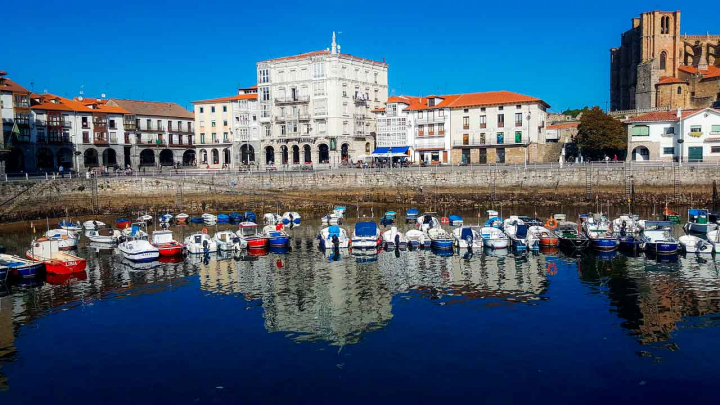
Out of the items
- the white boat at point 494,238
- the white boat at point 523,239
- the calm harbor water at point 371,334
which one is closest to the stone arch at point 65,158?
the calm harbor water at point 371,334

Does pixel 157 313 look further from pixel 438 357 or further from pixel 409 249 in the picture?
pixel 409 249

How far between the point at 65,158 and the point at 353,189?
4836 centimetres

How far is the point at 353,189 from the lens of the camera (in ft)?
250

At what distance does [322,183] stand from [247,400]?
57841 mm

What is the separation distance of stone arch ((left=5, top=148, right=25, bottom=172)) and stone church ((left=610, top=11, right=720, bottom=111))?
102 meters

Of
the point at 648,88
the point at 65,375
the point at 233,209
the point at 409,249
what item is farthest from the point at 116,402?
the point at 648,88

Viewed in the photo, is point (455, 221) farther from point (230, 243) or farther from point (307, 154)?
point (307, 154)

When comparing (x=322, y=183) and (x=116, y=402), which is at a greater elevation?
(x=322, y=183)

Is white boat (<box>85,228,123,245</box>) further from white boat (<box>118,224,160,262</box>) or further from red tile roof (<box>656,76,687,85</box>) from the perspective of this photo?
red tile roof (<box>656,76,687,85</box>)

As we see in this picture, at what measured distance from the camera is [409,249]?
4544 cm

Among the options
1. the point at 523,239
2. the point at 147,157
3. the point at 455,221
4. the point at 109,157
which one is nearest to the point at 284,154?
the point at 147,157

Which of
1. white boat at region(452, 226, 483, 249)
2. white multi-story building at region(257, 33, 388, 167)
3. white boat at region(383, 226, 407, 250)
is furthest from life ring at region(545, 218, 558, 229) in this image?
white multi-story building at region(257, 33, 388, 167)

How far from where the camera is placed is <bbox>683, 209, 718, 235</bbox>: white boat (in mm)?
44944

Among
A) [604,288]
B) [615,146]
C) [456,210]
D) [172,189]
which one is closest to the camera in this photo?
[604,288]
